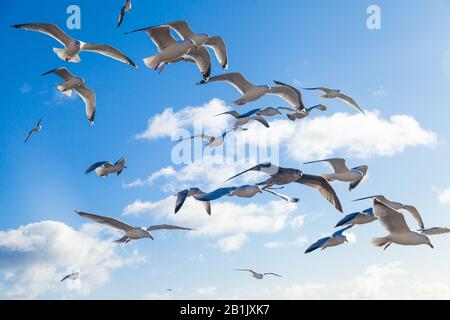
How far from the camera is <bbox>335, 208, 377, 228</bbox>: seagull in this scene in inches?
412

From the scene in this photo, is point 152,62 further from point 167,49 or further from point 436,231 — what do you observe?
point 436,231

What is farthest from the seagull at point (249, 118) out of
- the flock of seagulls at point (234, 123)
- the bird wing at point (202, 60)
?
the bird wing at point (202, 60)

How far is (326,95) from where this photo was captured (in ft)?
50.1

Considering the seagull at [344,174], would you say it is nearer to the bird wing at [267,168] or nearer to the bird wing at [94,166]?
the bird wing at [267,168]

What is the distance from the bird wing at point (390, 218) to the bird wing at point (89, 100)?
925 centimetres

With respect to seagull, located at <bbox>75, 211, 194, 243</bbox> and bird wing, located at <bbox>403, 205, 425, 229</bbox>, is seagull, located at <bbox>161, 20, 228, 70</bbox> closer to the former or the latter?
seagull, located at <bbox>75, 211, 194, 243</bbox>

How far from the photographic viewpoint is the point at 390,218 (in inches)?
407

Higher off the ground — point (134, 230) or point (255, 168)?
point (255, 168)

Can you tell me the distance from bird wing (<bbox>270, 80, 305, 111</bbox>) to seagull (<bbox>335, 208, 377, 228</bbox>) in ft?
16.4

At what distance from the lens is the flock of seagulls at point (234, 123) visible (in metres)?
10.6

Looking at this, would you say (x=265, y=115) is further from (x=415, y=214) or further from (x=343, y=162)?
(x=415, y=214)

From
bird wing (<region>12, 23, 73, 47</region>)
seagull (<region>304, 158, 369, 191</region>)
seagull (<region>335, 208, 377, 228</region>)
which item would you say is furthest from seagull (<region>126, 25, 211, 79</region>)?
seagull (<region>335, 208, 377, 228</region>)
